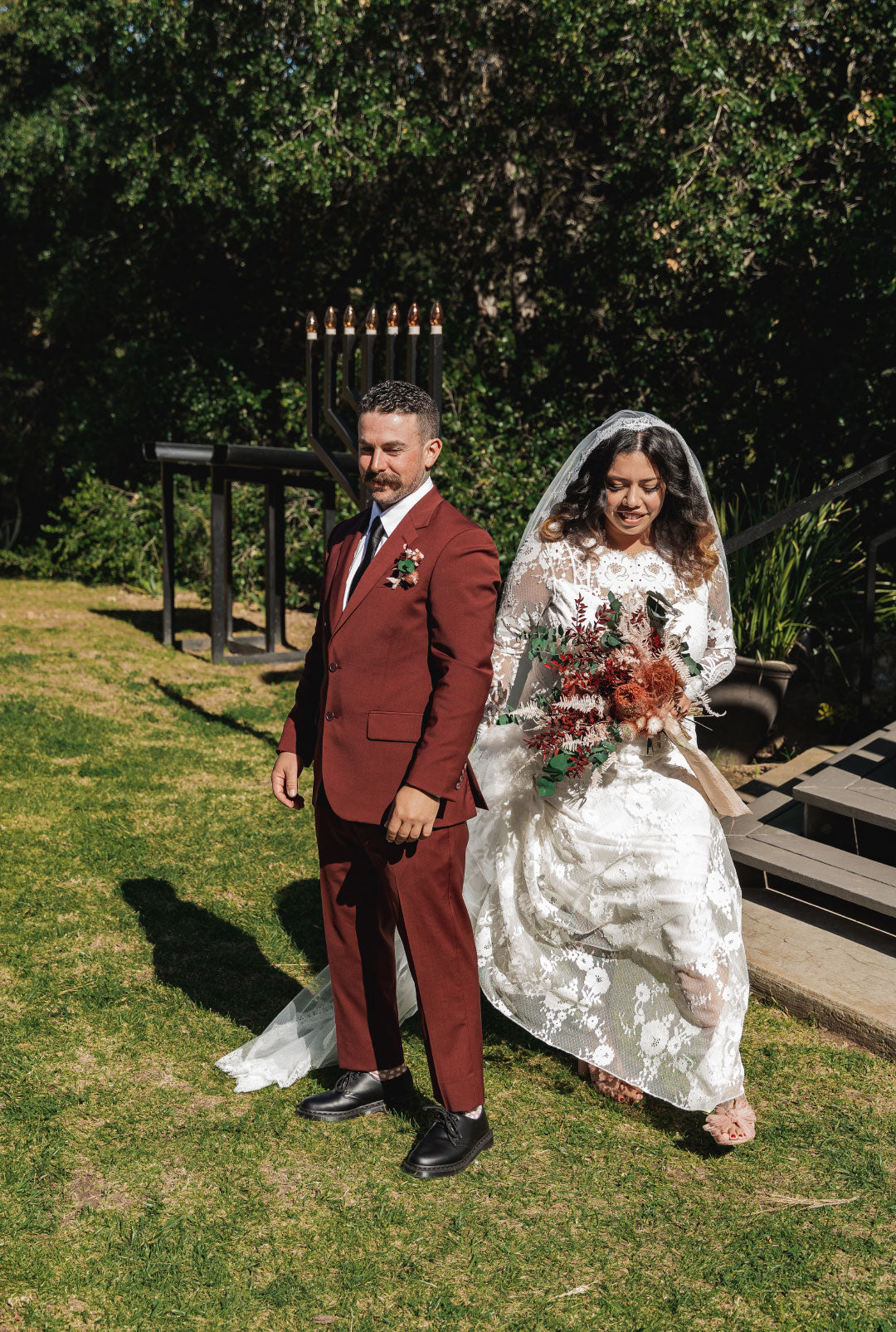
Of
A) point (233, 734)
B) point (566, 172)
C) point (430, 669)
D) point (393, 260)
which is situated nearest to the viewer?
point (430, 669)

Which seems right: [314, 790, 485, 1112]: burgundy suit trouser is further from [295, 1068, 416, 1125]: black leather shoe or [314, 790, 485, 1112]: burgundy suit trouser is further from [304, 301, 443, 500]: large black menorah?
[304, 301, 443, 500]: large black menorah

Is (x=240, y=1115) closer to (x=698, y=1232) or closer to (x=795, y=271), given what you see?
(x=698, y=1232)

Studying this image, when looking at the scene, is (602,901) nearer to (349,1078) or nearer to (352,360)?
(349,1078)

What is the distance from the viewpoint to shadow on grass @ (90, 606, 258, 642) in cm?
1150

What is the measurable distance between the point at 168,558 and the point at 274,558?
1063mm

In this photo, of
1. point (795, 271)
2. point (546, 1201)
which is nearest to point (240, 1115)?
point (546, 1201)

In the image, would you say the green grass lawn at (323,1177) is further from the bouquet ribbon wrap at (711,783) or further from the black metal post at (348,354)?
the black metal post at (348,354)

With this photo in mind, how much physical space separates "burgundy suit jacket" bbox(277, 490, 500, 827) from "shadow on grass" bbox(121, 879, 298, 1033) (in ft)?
4.77

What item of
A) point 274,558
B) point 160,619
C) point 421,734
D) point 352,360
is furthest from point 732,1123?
point 160,619

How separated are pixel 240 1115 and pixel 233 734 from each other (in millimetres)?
4462

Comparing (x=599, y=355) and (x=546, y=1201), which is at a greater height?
(x=599, y=355)

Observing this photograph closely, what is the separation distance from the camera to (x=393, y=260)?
12.5 metres

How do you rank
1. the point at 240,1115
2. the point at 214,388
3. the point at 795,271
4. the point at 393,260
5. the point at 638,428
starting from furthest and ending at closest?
the point at 214,388 → the point at 393,260 → the point at 795,271 → the point at 638,428 → the point at 240,1115

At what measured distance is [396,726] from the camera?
10.1 feet
